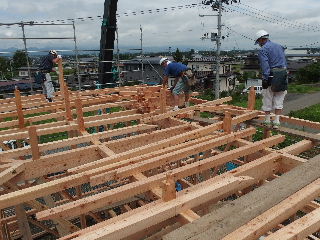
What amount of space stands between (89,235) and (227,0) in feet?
79.1

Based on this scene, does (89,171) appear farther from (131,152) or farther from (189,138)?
(189,138)

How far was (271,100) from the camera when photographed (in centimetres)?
575

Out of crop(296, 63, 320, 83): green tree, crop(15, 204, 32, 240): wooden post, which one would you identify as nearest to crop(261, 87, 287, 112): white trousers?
crop(15, 204, 32, 240): wooden post

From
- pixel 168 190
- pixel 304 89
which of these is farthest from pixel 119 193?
pixel 304 89

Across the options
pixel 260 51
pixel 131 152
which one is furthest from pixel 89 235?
pixel 260 51

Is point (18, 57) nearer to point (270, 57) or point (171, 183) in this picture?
point (270, 57)

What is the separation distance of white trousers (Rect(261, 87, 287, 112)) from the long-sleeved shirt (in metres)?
0.42

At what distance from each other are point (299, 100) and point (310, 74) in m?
16.9

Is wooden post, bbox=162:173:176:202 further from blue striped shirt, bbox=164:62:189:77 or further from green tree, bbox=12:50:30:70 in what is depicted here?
green tree, bbox=12:50:30:70

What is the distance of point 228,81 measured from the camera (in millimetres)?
52938

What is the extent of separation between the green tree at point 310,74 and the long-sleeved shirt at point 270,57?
57385 millimetres

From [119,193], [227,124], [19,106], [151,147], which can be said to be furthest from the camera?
[19,106]

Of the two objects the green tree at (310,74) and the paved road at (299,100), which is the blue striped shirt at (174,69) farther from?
the green tree at (310,74)

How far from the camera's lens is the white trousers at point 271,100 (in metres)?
5.65
